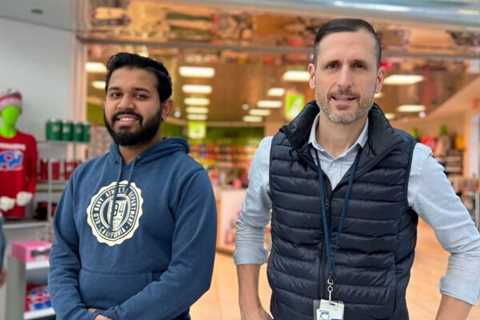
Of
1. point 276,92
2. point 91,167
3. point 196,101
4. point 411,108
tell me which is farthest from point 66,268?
point 411,108

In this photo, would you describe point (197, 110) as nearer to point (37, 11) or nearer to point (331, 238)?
point (37, 11)

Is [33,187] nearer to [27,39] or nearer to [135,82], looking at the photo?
[27,39]

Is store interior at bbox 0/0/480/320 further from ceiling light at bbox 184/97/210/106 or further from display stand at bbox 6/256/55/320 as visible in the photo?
ceiling light at bbox 184/97/210/106

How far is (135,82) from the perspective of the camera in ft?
4.85

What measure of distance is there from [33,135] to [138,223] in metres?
3.44

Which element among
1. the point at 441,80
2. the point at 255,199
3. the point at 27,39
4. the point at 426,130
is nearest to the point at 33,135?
the point at 27,39

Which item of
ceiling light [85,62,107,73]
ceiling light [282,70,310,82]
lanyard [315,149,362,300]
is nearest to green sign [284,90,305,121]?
ceiling light [282,70,310,82]

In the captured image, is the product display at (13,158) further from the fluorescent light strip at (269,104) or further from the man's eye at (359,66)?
the fluorescent light strip at (269,104)

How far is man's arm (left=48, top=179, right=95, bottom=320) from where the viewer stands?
55.3 inches

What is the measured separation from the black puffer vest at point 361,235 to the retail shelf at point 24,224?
330 centimetres

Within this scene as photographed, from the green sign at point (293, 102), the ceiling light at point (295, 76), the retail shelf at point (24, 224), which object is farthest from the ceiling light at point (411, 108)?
the retail shelf at point (24, 224)

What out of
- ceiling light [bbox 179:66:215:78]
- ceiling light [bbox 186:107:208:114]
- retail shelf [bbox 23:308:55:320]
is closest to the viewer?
retail shelf [bbox 23:308:55:320]

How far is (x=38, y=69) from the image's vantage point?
4484 mm

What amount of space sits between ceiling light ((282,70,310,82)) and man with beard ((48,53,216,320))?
5.71 m
